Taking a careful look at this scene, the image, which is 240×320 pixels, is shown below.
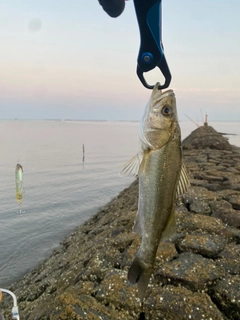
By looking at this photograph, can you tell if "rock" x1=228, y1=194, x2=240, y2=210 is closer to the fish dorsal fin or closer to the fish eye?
the fish dorsal fin

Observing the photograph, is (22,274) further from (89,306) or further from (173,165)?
(173,165)

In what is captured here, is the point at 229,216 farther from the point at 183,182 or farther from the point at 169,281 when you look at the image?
the point at 183,182

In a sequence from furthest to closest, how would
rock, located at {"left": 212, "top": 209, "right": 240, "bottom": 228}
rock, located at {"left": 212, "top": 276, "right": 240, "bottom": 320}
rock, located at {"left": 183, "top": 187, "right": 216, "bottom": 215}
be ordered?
rock, located at {"left": 183, "top": 187, "right": 216, "bottom": 215} < rock, located at {"left": 212, "top": 209, "right": 240, "bottom": 228} < rock, located at {"left": 212, "top": 276, "right": 240, "bottom": 320}

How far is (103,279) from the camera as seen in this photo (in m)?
4.90

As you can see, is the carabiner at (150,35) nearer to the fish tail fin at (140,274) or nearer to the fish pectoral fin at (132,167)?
the fish pectoral fin at (132,167)

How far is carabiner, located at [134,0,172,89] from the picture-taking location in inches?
113

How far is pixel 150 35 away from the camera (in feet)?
9.45

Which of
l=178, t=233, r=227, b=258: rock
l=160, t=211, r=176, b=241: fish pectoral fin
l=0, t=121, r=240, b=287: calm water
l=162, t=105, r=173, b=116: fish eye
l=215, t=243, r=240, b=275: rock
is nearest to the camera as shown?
l=162, t=105, r=173, b=116: fish eye

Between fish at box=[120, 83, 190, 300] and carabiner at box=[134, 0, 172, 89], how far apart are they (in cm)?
24

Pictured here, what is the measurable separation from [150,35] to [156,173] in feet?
3.97

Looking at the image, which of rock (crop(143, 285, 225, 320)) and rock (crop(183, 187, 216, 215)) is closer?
rock (crop(143, 285, 225, 320))

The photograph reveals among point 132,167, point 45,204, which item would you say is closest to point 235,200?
point 132,167

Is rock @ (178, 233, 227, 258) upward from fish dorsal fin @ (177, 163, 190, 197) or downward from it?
downward

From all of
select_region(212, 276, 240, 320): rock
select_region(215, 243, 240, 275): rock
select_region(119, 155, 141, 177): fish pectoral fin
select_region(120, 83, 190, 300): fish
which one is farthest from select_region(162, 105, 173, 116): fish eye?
select_region(215, 243, 240, 275): rock
